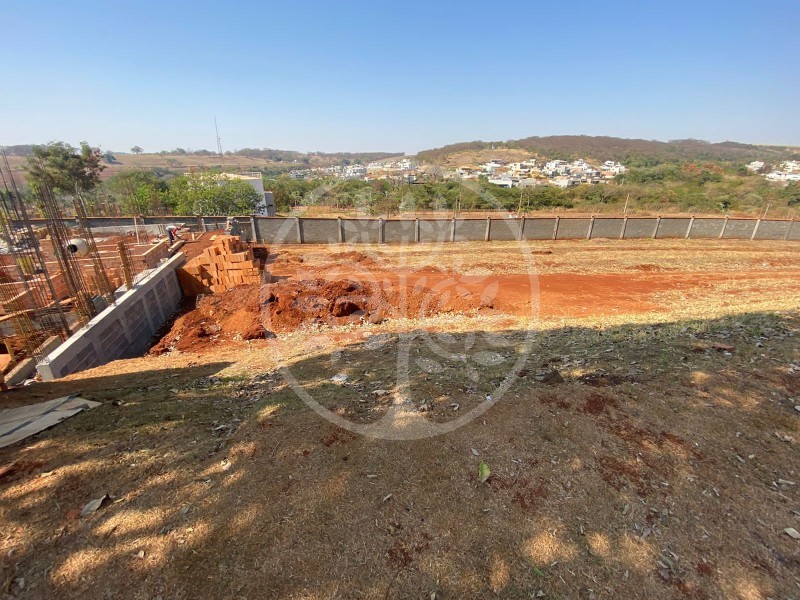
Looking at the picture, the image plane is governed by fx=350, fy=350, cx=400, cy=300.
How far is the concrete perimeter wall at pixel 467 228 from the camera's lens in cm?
1758

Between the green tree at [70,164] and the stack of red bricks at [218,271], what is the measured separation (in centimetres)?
2951

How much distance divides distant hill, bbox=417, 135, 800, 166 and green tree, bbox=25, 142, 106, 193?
75.3m

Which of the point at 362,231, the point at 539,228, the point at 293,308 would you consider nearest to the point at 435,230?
the point at 362,231

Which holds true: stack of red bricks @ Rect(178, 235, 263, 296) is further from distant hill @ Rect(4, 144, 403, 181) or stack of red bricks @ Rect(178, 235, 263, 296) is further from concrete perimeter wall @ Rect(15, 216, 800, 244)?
distant hill @ Rect(4, 144, 403, 181)

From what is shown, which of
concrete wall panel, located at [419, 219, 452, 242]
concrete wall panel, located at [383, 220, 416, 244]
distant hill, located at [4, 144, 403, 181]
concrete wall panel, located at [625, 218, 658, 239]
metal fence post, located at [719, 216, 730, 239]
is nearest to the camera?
concrete wall panel, located at [383, 220, 416, 244]

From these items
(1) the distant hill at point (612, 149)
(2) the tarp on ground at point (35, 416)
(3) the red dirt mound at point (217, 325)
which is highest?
Result: (1) the distant hill at point (612, 149)

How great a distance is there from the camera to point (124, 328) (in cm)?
714

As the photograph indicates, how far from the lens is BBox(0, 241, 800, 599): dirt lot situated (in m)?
2.12

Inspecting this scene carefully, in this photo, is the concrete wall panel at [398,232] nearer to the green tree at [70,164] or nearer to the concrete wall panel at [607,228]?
the concrete wall panel at [607,228]

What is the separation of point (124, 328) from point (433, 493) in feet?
24.4

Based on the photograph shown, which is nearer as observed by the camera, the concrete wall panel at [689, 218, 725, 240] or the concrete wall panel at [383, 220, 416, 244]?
the concrete wall panel at [383, 220, 416, 244]

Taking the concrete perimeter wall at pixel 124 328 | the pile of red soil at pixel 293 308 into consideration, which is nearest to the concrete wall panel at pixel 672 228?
the pile of red soil at pixel 293 308

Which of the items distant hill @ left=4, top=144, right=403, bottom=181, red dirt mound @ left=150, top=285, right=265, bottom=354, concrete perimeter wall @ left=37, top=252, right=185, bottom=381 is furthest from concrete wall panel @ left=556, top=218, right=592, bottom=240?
distant hill @ left=4, top=144, right=403, bottom=181

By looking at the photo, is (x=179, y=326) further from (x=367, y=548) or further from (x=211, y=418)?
(x=367, y=548)
